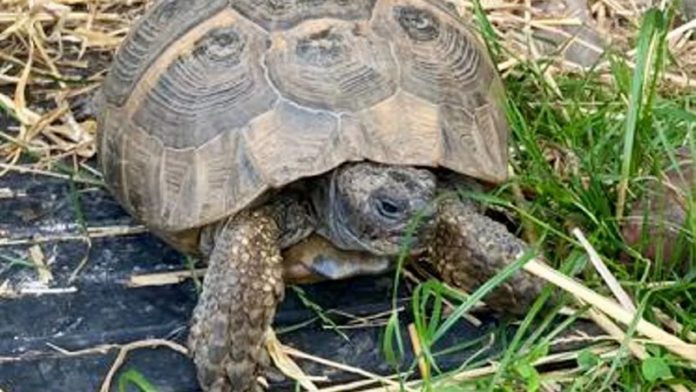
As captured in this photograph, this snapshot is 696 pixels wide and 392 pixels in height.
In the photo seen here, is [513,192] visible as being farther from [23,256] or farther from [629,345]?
[23,256]

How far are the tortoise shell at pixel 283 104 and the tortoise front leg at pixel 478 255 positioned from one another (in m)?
0.09

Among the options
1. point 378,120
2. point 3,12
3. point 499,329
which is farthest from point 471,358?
point 3,12

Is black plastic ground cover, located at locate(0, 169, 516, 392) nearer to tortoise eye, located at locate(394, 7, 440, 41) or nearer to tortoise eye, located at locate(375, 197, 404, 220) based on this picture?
tortoise eye, located at locate(375, 197, 404, 220)

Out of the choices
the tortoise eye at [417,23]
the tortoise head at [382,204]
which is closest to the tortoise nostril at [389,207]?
the tortoise head at [382,204]

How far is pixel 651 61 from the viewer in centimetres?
341

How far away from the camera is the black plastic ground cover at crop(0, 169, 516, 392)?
2.85m

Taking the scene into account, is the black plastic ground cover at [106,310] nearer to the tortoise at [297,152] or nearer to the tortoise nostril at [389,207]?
the tortoise at [297,152]

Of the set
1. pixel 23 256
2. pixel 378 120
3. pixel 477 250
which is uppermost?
pixel 378 120

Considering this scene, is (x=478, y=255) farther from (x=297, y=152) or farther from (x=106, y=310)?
(x=106, y=310)

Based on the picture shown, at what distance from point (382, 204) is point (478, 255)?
219mm

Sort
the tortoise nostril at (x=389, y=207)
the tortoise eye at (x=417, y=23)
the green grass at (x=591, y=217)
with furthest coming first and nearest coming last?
the tortoise eye at (x=417, y=23)
the tortoise nostril at (x=389, y=207)
the green grass at (x=591, y=217)

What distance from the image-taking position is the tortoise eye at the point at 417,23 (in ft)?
10.2

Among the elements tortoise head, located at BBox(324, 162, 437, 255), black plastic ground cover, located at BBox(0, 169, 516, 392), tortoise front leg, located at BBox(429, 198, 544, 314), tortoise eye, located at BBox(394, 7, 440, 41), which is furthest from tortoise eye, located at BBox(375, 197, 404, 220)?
tortoise eye, located at BBox(394, 7, 440, 41)

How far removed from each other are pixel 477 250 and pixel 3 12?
1.69m
